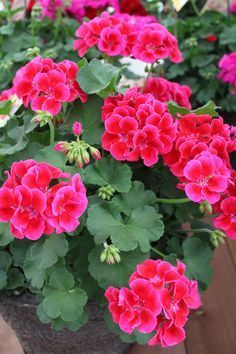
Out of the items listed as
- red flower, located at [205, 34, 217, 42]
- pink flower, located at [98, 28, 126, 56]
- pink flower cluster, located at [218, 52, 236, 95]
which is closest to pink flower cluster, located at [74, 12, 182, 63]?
pink flower, located at [98, 28, 126, 56]

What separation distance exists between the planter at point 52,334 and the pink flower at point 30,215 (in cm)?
25

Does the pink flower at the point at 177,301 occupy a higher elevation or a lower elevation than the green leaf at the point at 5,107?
lower

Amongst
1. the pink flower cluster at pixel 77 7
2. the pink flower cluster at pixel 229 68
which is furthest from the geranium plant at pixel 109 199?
the pink flower cluster at pixel 77 7

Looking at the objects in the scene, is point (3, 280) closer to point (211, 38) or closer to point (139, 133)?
point (139, 133)

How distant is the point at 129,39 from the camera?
0.98 metres

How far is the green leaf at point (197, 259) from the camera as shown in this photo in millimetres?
840

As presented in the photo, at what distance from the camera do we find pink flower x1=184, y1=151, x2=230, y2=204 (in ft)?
2.34

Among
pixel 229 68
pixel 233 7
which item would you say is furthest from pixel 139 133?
pixel 233 7

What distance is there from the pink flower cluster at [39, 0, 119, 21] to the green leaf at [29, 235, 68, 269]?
1048mm

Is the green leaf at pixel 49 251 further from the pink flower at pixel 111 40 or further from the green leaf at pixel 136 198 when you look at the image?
the pink flower at pixel 111 40

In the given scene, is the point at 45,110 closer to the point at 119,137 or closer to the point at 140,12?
the point at 119,137

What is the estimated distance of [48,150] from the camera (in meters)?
0.76

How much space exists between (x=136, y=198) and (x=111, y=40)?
329mm

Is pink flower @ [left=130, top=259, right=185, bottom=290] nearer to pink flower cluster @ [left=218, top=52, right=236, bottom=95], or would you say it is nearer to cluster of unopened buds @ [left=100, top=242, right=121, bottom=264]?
cluster of unopened buds @ [left=100, top=242, right=121, bottom=264]
